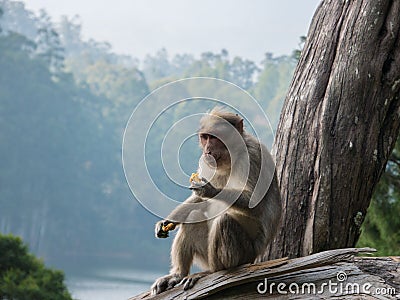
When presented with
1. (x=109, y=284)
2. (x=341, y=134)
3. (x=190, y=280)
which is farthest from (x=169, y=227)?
(x=109, y=284)

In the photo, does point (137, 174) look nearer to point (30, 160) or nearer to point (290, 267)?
point (290, 267)

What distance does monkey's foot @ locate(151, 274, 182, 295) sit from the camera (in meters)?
4.38

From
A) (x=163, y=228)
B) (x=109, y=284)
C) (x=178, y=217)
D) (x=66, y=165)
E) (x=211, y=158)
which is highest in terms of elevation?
(x=66, y=165)

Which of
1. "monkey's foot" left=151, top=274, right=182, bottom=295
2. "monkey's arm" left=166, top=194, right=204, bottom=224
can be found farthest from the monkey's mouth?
"monkey's foot" left=151, top=274, right=182, bottom=295

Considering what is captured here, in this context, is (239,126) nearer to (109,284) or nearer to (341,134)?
(341,134)

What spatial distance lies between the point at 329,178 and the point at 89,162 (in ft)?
74.4

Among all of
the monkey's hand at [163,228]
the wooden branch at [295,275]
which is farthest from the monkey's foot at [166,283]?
the monkey's hand at [163,228]

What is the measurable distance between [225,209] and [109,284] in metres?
19.9

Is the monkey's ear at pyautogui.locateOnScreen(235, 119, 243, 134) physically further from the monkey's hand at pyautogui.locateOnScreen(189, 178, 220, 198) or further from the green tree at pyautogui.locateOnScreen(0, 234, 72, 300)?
the green tree at pyautogui.locateOnScreen(0, 234, 72, 300)

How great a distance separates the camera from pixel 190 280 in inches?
167

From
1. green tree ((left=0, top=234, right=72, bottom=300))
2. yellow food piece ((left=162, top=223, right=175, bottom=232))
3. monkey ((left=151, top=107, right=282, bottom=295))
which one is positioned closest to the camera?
monkey ((left=151, top=107, right=282, bottom=295))

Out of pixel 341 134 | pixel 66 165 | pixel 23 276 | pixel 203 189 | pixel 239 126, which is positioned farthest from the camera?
pixel 66 165

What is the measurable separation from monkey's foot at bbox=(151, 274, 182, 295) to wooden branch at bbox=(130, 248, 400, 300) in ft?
A: 0.62

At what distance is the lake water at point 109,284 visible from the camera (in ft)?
70.8
